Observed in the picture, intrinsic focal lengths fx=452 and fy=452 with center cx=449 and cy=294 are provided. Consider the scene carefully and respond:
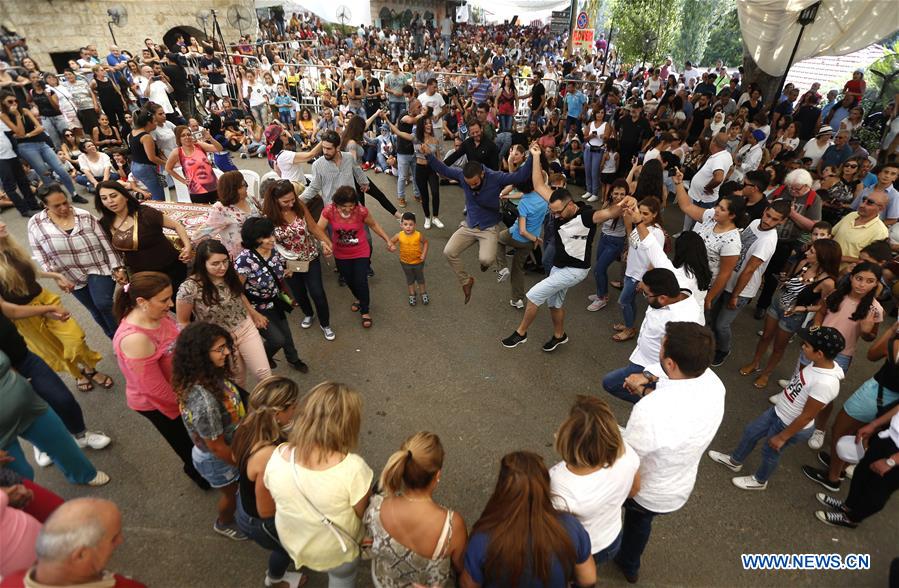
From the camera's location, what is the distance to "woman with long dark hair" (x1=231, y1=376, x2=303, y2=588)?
2.02 metres

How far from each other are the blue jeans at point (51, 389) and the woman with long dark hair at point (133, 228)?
3.48 ft

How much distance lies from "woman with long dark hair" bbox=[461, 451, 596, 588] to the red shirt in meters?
3.22

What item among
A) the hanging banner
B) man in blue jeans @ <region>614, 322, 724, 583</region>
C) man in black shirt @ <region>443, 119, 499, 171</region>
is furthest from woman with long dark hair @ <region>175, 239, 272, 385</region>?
the hanging banner

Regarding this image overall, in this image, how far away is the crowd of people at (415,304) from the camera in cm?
181

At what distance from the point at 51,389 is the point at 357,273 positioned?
258 centimetres

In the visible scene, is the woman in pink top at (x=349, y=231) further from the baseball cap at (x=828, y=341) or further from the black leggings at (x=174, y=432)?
the baseball cap at (x=828, y=341)

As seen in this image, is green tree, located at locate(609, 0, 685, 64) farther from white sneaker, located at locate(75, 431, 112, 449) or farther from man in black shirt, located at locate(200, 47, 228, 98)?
white sneaker, located at locate(75, 431, 112, 449)

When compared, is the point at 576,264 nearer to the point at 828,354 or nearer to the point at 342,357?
the point at 828,354

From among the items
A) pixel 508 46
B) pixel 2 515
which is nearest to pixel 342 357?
pixel 2 515

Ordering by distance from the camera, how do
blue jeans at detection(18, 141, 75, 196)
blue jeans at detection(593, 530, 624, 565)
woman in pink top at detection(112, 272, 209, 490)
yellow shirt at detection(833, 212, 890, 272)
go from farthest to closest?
blue jeans at detection(18, 141, 75, 196) < yellow shirt at detection(833, 212, 890, 272) < woman in pink top at detection(112, 272, 209, 490) < blue jeans at detection(593, 530, 624, 565)

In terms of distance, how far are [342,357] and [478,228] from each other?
2.06 metres

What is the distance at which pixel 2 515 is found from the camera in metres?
1.78

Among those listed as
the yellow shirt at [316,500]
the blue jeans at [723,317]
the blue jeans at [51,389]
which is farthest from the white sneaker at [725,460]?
the blue jeans at [51,389]

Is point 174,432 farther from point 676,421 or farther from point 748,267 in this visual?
point 748,267
